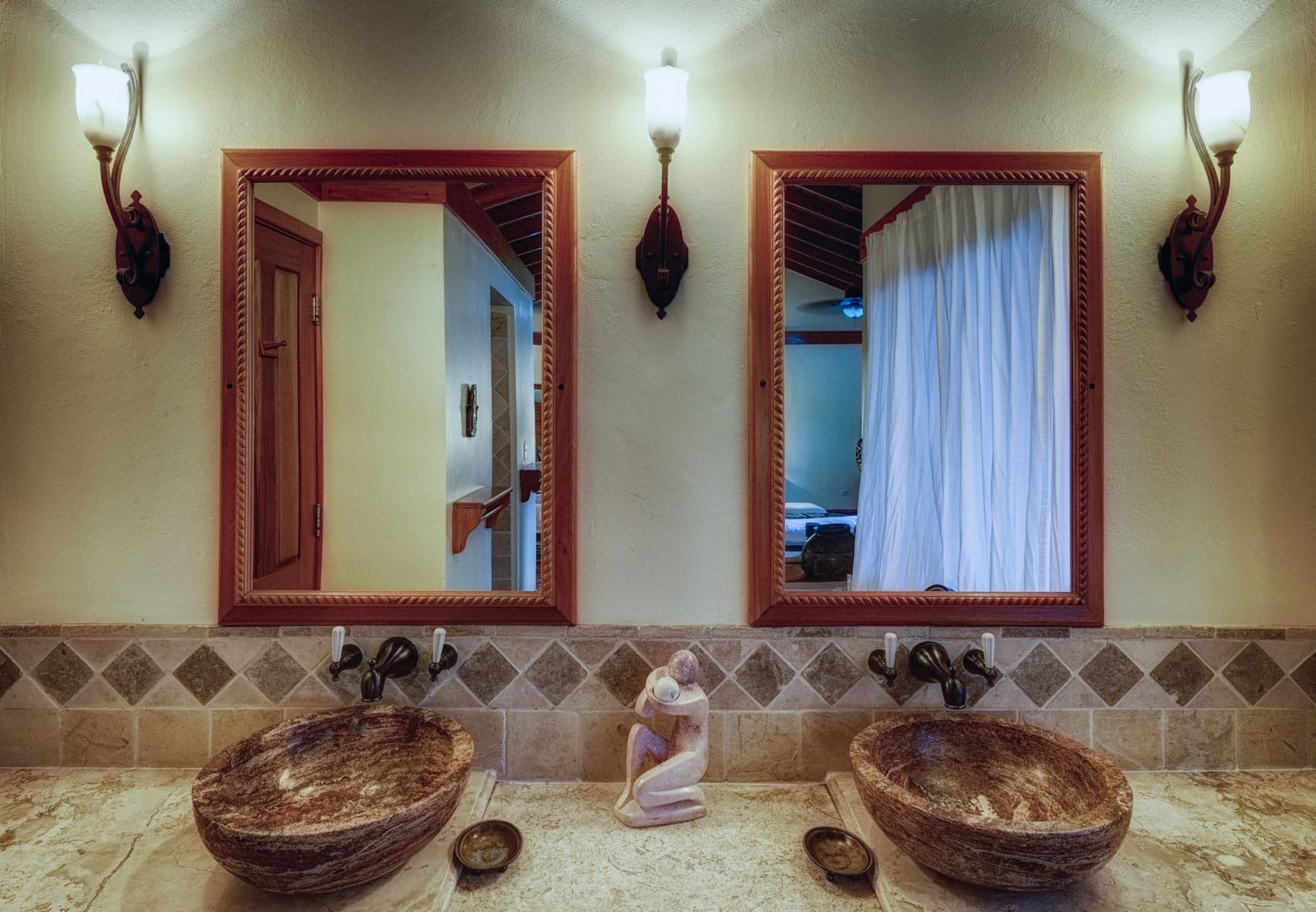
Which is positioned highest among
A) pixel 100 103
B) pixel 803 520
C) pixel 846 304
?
pixel 100 103

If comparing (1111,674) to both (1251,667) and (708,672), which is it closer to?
(1251,667)

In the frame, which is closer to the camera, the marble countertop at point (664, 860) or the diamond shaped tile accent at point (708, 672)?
the marble countertop at point (664, 860)

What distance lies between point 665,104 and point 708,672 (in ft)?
3.62

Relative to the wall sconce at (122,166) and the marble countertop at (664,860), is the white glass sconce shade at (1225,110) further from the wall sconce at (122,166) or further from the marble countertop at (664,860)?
the wall sconce at (122,166)

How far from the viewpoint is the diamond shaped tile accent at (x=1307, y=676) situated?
1365mm

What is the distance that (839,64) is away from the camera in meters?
1.37

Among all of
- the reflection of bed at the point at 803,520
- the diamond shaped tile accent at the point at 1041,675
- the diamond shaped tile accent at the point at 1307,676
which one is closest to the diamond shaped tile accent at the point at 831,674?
the reflection of bed at the point at 803,520

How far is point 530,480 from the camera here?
4.43 ft

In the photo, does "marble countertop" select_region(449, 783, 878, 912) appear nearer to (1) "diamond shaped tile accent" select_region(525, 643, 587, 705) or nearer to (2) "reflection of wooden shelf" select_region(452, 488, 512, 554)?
(1) "diamond shaped tile accent" select_region(525, 643, 587, 705)

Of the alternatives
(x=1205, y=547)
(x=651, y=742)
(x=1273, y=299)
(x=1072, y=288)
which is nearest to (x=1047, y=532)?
(x=1205, y=547)

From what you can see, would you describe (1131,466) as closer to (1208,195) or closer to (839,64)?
(1208,195)

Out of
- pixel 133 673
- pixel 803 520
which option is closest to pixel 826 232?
pixel 803 520

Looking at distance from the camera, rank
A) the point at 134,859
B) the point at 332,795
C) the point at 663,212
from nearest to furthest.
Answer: the point at 134,859
the point at 332,795
the point at 663,212

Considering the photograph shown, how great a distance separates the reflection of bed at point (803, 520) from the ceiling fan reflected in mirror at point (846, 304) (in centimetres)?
40
